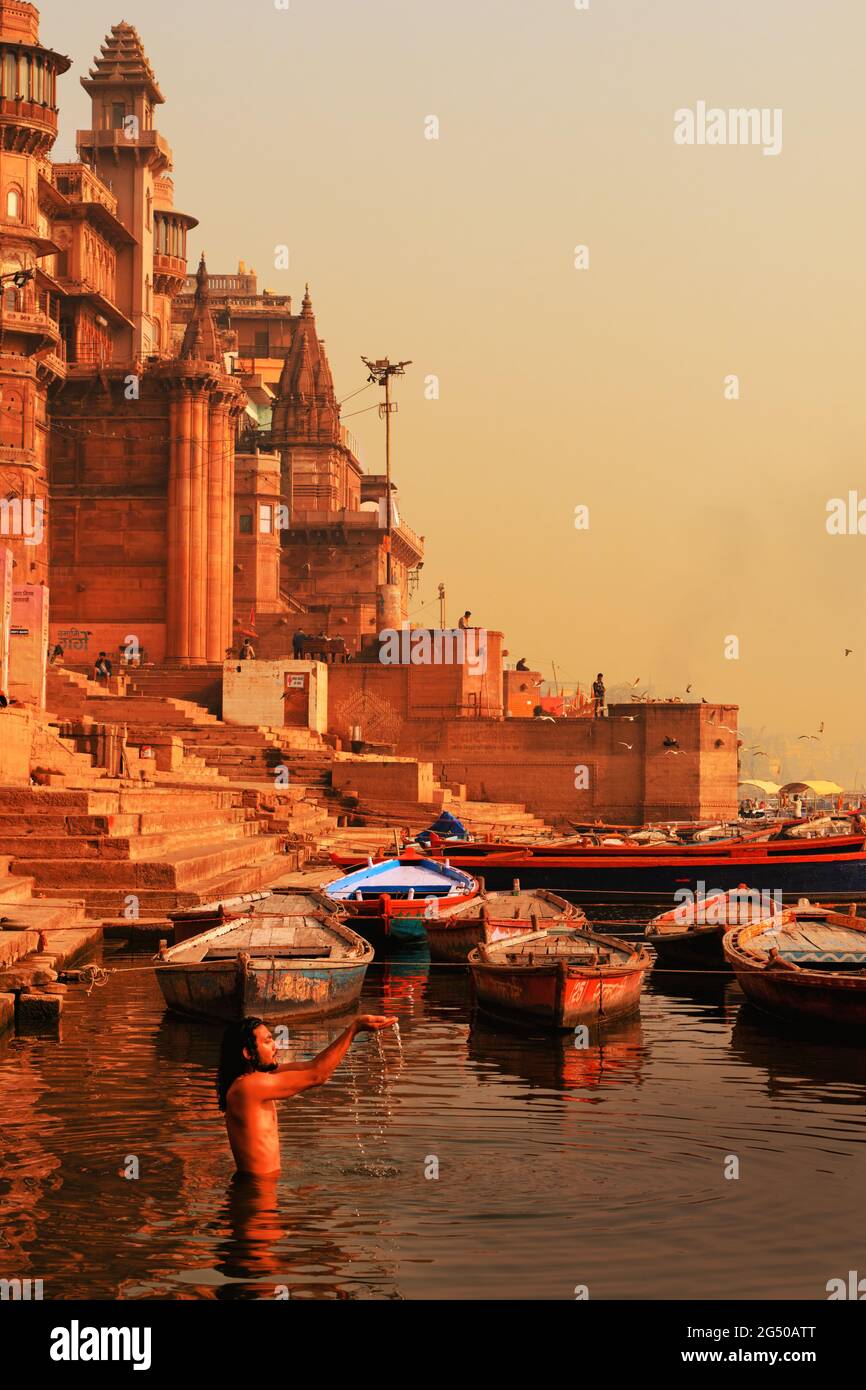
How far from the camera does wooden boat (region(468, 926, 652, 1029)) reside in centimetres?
1791

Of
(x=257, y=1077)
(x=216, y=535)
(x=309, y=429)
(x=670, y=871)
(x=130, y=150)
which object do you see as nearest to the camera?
(x=257, y=1077)

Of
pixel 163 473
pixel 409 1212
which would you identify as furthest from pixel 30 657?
pixel 409 1212

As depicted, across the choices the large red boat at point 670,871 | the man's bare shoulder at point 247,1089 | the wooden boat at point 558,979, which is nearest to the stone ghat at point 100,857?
the wooden boat at point 558,979

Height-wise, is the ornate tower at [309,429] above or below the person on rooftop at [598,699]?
above

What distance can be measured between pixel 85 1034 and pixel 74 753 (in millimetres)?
16034

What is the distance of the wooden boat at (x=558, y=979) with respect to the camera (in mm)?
17906

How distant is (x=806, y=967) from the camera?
19234 millimetres

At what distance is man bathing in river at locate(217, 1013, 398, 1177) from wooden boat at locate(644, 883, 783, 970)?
13.3 metres

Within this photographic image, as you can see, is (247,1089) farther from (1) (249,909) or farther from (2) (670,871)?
(2) (670,871)

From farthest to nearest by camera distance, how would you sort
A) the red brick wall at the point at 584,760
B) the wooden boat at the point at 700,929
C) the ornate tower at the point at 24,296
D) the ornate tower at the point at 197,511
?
1. the ornate tower at the point at 197,511
2. the red brick wall at the point at 584,760
3. the ornate tower at the point at 24,296
4. the wooden boat at the point at 700,929

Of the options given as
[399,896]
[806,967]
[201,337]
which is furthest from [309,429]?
[806,967]

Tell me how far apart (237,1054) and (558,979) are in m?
7.56

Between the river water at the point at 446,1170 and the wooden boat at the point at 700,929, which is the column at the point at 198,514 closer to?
the wooden boat at the point at 700,929

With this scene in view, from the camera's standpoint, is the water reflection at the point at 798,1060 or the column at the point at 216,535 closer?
the water reflection at the point at 798,1060
